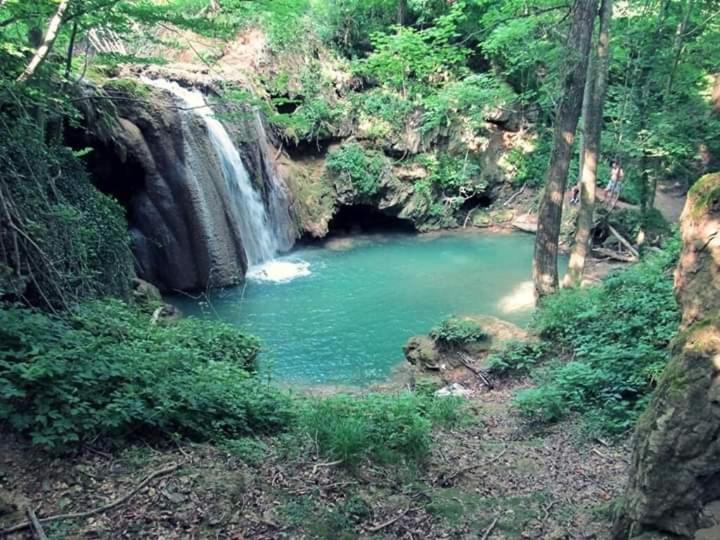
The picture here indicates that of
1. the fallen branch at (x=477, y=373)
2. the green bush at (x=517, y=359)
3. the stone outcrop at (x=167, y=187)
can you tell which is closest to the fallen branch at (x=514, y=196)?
the stone outcrop at (x=167, y=187)

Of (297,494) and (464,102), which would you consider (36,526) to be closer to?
(297,494)

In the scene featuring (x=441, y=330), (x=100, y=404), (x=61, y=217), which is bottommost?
(x=441, y=330)

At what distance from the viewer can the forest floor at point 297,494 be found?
10.4 ft

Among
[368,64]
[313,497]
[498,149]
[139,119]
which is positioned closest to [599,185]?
[498,149]

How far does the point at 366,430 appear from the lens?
461cm

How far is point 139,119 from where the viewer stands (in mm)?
11117

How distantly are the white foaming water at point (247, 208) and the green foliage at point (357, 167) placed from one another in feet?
11.9

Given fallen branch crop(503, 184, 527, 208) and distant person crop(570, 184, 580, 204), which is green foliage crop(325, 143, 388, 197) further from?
distant person crop(570, 184, 580, 204)

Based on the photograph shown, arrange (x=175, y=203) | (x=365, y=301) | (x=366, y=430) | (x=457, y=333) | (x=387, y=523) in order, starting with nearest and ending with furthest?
(x=387, y=523) < (x=366, y=430) < (x=457, y=333) < (x=175, y=203) < (x=365, y=301)

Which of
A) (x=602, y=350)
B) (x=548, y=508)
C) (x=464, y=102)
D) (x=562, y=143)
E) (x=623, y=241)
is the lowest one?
(x=623, y=241)

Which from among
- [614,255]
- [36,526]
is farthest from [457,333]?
[614,255]

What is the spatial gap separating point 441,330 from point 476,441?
12.0 ft

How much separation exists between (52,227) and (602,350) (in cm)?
646

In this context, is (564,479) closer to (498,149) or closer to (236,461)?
(236,461)
